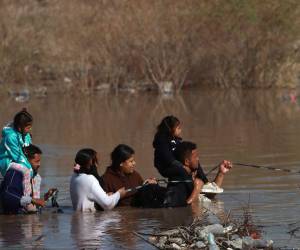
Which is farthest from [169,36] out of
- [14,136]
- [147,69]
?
[14,136]

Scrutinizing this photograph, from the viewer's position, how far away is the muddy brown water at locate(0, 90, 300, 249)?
31.5 feet

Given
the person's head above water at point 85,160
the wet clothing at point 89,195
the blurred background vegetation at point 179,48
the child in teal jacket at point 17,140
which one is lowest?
the wet clothing at point 89,195

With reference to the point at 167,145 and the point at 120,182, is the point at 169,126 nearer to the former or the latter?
the point at 167,145

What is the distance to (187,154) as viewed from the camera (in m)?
11.6

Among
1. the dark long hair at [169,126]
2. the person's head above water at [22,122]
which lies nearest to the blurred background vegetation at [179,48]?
the dark long hair at [169,126]

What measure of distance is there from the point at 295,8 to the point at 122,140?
22989 mm

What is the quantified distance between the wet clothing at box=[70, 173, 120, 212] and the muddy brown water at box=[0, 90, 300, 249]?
0.12 metres

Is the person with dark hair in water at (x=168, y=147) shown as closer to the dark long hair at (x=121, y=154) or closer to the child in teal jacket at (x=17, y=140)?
the dark long hair at (x=121, y=154)

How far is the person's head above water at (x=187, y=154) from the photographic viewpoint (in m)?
11.5

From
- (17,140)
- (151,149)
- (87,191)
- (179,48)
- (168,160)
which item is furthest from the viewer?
(179,48)

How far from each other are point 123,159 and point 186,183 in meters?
0.74

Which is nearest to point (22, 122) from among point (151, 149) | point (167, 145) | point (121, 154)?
point (121, 154)

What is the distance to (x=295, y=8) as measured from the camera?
41.7 metres

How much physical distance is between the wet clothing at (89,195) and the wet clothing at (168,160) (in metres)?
0.68
